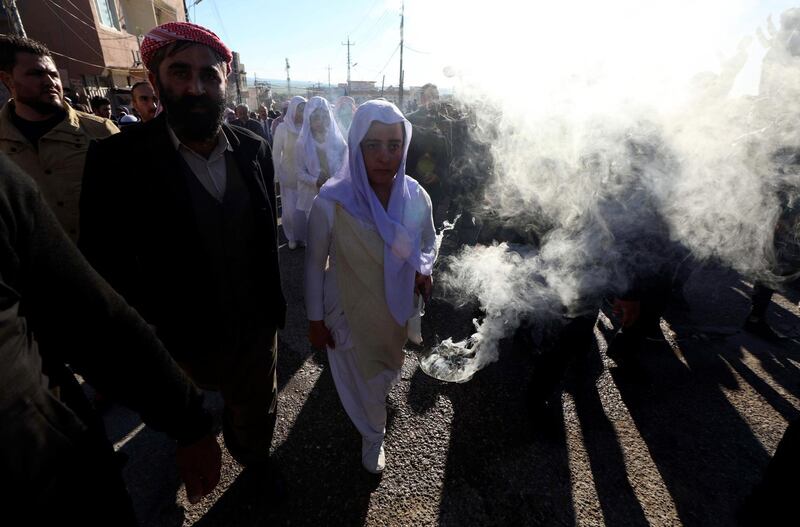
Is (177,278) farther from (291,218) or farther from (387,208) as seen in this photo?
(291,218)

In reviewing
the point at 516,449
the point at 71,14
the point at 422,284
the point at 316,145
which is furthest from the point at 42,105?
the point at 71,14

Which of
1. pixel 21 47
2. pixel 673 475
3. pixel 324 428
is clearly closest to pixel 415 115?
pixel 21 47

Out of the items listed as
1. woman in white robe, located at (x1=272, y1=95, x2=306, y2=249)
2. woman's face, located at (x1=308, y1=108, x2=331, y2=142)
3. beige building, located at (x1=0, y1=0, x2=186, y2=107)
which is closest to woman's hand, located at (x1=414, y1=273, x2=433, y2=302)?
woman's face, located at (x1=308, y1=108, x2=331, y2=142)

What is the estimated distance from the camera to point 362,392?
226cm

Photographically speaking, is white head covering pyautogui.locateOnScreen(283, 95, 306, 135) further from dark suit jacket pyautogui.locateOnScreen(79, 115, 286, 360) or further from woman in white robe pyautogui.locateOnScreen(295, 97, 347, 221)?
dark suit jacket pyautogui.locateOnScreen(79, 115, 286, 360)

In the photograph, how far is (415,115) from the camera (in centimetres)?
700

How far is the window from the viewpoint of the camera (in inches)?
692

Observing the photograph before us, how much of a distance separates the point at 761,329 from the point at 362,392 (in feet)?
14.3

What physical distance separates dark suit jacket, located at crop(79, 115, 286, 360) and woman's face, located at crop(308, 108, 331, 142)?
146 inches

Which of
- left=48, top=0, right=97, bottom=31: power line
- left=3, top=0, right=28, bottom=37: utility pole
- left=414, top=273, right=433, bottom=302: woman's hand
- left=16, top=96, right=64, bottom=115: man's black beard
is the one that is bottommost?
left=414, top=273, right=433, bottom=302: woman's hand

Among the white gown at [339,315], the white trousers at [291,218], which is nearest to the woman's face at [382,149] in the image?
the white gown at [339,315]

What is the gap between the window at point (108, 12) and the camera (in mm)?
17578

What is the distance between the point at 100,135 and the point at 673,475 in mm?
4685

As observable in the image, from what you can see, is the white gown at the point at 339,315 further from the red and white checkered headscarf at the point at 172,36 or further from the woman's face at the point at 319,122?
the woman's face at the point at 319,122
